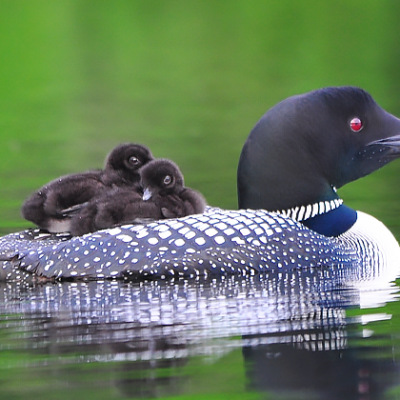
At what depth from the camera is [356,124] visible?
6.23 m

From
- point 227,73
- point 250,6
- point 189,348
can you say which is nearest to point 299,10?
point 250,6

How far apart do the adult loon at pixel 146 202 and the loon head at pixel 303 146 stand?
338mm

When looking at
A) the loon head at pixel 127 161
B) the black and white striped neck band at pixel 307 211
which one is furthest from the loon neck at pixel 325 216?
the loon head at pixel 127 161

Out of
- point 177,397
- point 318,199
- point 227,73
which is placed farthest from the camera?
point 227,73

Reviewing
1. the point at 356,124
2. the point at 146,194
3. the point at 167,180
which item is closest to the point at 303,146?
the point at 356,124

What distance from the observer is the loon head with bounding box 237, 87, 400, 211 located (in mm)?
6086

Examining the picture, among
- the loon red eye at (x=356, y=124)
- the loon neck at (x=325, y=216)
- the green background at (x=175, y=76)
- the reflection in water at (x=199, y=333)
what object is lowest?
the reflection in water at (x=199, y=333)

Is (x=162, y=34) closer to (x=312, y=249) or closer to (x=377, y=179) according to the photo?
(x=377, y=179)

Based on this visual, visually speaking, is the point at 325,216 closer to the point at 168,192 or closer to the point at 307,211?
the point at 307,211

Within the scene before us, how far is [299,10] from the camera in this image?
23328 mm

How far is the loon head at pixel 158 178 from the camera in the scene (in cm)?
600

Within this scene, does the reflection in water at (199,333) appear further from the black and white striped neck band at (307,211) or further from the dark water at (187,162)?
the black and white striped neck band at (307,211)

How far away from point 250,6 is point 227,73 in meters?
7.36

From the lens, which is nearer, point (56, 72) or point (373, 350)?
point (373, 350)
